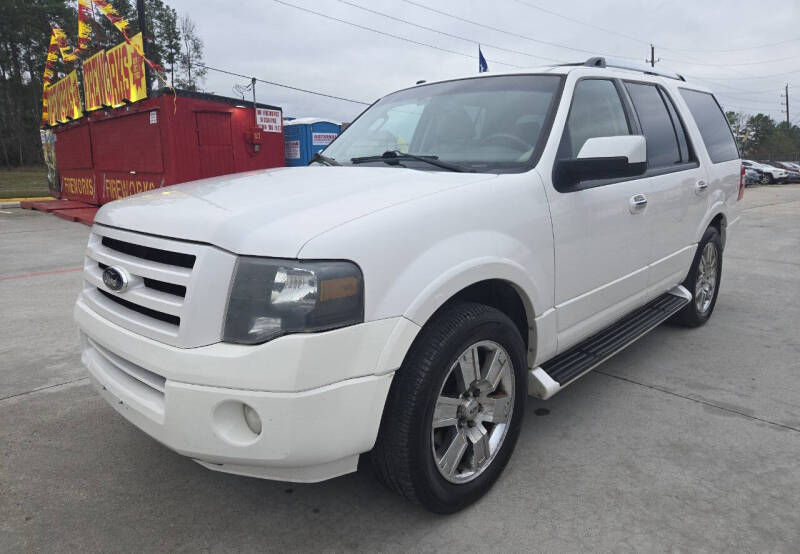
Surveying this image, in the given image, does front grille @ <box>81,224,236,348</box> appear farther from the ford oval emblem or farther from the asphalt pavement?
the asphalt pavement

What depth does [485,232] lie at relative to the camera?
220 cm

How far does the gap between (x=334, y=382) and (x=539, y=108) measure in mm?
1807

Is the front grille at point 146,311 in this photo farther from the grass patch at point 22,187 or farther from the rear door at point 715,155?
the grass patch at point 22,187

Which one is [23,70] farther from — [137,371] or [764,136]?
[764,136]

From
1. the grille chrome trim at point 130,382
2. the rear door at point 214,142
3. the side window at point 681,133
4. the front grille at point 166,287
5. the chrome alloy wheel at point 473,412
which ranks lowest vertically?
the chrome alloy wheel at point 473,412

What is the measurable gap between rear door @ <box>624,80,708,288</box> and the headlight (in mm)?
2313

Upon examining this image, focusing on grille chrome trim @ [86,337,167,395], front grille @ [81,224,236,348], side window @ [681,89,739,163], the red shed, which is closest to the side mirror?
front grille @ [81,224,236,348]

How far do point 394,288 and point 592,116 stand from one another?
1.83 meters

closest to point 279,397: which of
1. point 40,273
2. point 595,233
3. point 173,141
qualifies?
point 595,233

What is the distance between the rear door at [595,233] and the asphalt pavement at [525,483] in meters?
0.56

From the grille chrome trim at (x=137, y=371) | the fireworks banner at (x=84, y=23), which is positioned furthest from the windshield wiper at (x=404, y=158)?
the fireworks banner at (x=84, y=23)

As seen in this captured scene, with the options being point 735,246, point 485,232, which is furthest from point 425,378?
point 735,246

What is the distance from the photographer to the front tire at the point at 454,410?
1.94 metres

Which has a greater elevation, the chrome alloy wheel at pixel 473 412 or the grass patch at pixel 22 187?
the grass patch at pixel 22 187
